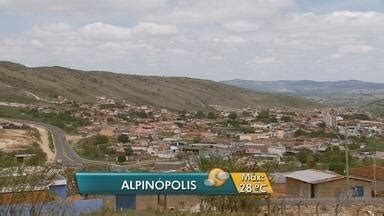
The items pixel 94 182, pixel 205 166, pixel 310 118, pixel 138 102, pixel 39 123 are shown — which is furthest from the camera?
pixel 138 102

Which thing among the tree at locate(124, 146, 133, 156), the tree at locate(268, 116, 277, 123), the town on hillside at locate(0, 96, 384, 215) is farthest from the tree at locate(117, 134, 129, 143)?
the tree at locate(268, 116, 277, 123)

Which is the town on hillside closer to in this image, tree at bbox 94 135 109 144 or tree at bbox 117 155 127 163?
tree at bbox 117 155 127 163

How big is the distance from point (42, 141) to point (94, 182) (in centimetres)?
5649

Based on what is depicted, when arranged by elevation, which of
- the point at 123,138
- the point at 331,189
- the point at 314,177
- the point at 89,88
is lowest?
the point at 123,138

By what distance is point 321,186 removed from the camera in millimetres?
30531

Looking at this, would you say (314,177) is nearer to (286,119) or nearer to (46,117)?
(46,117)

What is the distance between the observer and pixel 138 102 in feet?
534

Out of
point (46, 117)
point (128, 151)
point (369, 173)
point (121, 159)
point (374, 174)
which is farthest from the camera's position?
point (46, 117)

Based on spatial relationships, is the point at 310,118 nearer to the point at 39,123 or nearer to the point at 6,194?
the point at 39,123

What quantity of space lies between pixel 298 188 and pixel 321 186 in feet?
3.92

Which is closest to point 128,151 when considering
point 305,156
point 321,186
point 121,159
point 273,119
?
point 121,159

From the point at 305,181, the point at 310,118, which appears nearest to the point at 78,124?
the point at 310,118

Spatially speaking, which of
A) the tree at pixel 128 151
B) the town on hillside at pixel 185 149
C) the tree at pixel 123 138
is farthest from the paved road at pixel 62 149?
the tree at pixel 123 138

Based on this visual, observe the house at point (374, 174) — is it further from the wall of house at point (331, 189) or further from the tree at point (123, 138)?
the tree at point (123, 138)
